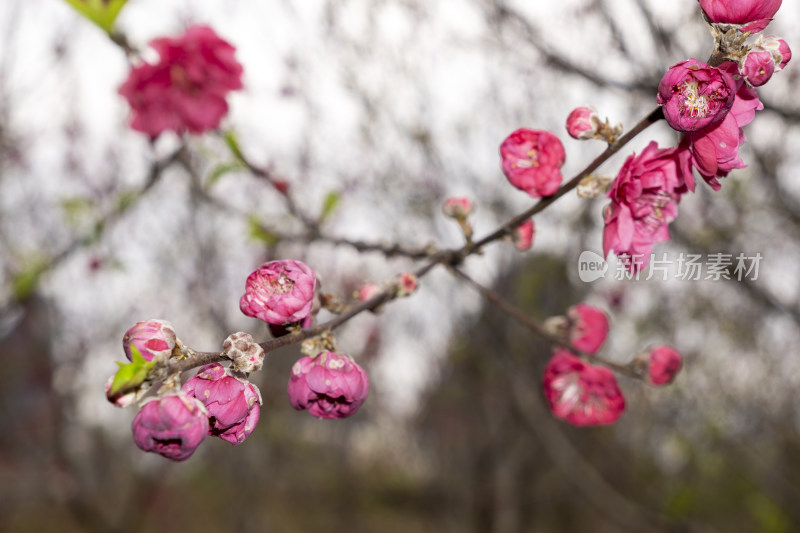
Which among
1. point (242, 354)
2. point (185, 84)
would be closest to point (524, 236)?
point (242, 354)

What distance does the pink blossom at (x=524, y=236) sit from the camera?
1.07 meters

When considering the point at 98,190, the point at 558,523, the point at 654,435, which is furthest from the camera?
the point at 558,523

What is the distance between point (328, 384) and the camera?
35.7 inches

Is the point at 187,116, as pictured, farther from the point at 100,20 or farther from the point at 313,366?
the point at 313,366

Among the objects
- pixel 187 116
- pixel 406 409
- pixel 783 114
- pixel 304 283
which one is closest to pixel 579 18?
pixel 783 114

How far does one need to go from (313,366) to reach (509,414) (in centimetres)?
502

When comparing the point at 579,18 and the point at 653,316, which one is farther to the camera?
the point at 653,316

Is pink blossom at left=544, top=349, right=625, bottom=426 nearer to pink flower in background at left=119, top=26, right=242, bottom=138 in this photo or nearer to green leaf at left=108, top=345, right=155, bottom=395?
green leaf at left=108, top=345, right=155, bottom=395

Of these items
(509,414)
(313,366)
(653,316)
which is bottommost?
(313,366)

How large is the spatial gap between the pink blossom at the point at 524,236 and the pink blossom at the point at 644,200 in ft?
0.52

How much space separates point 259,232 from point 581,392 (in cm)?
120

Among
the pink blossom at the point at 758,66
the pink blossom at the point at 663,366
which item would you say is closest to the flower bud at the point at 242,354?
the pink blossom at the point at 758,66

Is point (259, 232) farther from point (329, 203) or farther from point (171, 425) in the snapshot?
point (171, 425)

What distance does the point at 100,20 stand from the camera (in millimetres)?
1504
